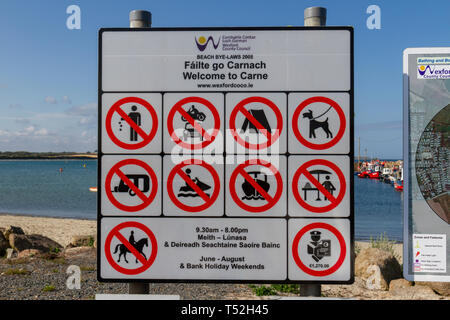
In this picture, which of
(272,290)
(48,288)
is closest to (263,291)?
(272,290)

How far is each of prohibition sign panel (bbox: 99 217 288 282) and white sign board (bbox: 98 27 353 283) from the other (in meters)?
0.01

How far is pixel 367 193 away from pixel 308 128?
195ft

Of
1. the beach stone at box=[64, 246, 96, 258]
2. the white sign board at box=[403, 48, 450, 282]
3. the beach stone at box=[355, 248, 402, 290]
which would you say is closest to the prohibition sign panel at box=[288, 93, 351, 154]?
the white sign board at box=[403, 48, 450, 282]

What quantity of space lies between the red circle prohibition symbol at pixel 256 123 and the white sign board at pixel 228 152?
1 cm

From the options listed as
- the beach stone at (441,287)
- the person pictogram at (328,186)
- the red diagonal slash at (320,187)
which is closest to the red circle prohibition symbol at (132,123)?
the red diagonal slash at (320,187)

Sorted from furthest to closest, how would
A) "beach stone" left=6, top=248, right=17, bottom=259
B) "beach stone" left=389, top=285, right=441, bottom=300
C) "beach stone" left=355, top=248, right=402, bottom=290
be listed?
1. "beach stone" left=6, top=248, right=17, bottom=259
2. "beach stone" left=355, top=248, right=402, bottom=290
3. "beach stone" left=389, top=285, right=441, bottom=300

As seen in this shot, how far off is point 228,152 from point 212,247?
1.01 m

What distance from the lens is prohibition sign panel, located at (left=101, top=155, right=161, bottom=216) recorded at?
3.65m

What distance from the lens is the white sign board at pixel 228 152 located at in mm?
3541

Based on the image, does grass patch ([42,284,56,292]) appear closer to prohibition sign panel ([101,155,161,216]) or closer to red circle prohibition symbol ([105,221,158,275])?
red circle prohibition symbol ([105,221,158,275])

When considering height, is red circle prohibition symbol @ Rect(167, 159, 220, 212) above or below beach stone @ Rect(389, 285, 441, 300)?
above
